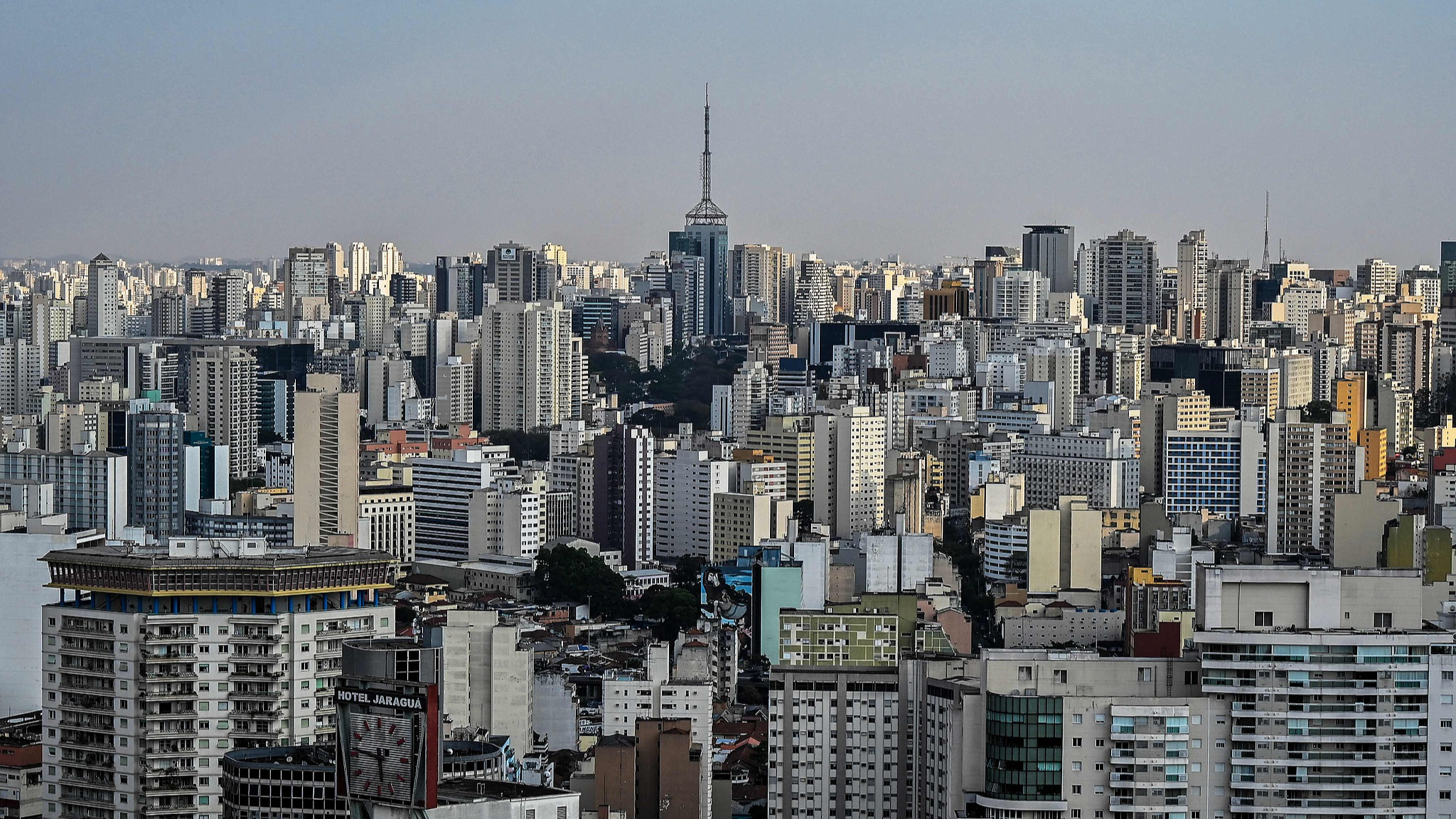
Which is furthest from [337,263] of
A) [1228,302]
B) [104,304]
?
[1228,302]

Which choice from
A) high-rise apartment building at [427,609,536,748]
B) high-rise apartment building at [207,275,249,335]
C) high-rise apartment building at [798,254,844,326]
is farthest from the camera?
high-rise apartment building at [798,254,844,326]

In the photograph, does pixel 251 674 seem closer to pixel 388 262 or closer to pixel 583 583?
pixel 583 583

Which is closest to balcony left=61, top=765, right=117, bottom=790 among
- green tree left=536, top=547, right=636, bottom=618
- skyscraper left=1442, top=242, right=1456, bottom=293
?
green tree left=536, top=547, right=636, bottom=618

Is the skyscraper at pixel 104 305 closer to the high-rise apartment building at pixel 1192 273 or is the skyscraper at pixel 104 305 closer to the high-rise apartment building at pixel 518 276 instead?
the high-rise apartment building at pixel 518 276

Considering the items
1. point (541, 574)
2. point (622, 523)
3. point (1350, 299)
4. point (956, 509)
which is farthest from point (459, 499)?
point (1350, 299)

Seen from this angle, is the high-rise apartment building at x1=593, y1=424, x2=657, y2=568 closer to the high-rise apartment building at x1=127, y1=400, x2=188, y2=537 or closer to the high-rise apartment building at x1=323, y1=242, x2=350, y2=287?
the high-rise apartment building at x1=127, y1=400, x2=188, y2=537
